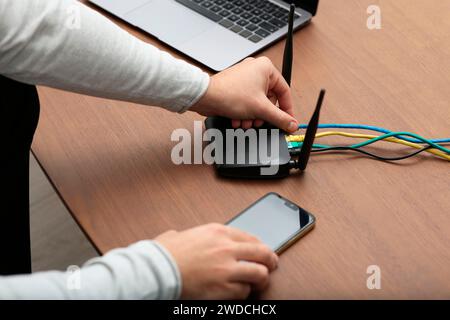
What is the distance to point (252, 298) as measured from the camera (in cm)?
61

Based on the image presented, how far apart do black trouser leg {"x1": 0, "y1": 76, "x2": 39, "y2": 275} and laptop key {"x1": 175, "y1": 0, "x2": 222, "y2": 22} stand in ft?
1.13

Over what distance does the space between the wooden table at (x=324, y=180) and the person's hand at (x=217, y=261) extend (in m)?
0.04

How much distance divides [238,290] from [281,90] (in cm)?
32

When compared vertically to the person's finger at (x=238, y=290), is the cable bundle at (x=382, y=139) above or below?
above

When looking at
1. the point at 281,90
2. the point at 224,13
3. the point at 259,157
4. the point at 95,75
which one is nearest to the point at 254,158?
the point at 259,157

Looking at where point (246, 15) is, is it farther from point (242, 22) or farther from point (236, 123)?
point (236, 123)

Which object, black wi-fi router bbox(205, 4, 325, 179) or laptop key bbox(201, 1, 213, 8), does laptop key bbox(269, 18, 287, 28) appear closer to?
laptop key bbox(201, 1, 213, 8)

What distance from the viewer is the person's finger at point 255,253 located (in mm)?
599

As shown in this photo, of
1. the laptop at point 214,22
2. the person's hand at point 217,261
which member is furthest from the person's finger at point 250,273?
the laptop at point 214,22

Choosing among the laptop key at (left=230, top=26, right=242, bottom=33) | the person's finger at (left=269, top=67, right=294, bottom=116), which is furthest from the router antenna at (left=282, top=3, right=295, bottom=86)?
the laptop key at (left=230, top=26, right=242, bottom=33)

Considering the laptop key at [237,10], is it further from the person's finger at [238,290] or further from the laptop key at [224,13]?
the person's finger at [238,290]

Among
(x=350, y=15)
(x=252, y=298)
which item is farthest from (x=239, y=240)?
(x=350, y=15)

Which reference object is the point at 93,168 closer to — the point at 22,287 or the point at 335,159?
the point at 22,287
